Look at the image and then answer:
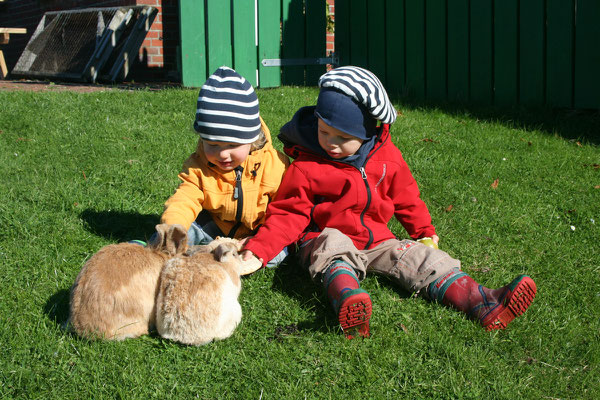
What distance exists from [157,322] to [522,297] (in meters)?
1.61

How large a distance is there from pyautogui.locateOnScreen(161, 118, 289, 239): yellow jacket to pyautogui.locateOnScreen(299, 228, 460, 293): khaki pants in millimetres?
368

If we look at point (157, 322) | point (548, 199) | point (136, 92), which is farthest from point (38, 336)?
point (136, 92)

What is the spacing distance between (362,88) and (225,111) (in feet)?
2.31

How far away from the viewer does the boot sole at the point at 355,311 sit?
2.40m

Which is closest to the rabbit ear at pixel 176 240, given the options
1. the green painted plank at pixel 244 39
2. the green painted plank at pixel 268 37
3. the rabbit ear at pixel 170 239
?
the rabbit ear at pixel 170 239

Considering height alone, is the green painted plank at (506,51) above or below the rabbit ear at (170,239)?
above

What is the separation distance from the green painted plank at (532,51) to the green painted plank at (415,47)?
1290 millimetres

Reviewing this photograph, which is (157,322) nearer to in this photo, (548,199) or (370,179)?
(370,179)

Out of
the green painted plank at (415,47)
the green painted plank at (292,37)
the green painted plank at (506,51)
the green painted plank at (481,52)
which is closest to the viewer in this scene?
the green painted plank at (506,51)

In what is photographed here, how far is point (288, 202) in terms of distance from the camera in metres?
3.04

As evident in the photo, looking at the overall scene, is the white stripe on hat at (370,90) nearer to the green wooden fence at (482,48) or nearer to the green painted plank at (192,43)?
the green wooden fence at (482,48)

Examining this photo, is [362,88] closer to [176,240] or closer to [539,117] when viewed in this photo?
[176,240]

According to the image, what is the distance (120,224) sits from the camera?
11.6 feet

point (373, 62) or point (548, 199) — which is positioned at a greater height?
point (373, 62)
